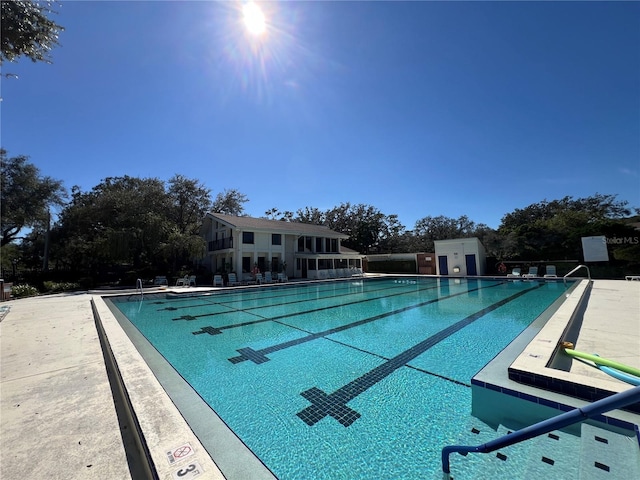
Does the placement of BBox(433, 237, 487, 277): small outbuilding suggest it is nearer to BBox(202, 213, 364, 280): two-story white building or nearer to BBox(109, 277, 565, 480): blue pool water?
BBox(202, 213, 364, 280): two-story white building

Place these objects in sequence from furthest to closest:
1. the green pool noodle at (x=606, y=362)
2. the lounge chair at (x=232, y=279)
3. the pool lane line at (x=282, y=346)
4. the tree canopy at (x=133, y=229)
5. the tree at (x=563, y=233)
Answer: the tree at (x=563, y=233), the tree canopy at (x=133, y=229), the lounge chair at (x=232, y=279), the pool lane line at (x=282, y=346), the green pool noodle at (x=606, y=362)

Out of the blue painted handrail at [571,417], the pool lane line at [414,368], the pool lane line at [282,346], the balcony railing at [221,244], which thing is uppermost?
the balcony railing at [221,244]

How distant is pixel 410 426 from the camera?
120 inches

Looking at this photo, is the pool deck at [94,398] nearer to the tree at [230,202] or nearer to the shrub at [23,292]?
the shrub at [23,292]

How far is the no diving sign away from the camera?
2080 mm

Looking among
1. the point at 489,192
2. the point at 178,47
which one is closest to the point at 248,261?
the point at 178,47

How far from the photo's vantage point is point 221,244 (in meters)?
21.6

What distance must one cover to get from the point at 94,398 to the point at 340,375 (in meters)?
3.32

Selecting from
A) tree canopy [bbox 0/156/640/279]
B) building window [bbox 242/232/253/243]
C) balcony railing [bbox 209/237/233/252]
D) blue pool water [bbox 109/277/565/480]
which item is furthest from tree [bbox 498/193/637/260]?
balcony railing [bbox 209/237/233/252]

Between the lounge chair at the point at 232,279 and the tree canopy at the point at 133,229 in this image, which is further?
the tree canopy at the point at 133,229

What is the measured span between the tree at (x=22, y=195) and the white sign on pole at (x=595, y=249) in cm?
4323

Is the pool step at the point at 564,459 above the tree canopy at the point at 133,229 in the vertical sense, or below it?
below

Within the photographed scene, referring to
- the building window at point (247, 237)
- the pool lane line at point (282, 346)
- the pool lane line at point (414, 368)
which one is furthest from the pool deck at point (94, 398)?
A: the building window at point (247, 237)

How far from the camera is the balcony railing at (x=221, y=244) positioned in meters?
20.3
